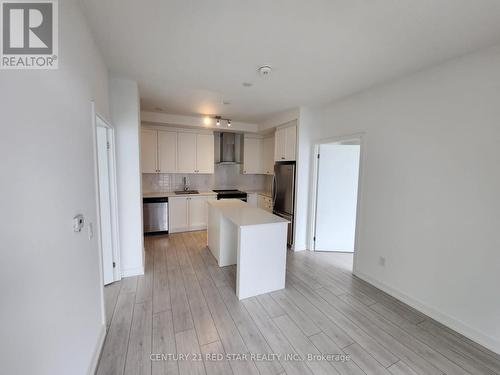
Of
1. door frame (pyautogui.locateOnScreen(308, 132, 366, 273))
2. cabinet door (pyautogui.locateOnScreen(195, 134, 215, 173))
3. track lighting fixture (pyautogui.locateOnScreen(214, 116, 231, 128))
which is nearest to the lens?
door frame (pyautogui.locateOnScreen(308, 132, 366, 273))

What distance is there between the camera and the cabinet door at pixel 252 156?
550 cm

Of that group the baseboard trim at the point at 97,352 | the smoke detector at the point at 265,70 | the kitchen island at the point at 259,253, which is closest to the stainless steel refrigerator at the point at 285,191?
the kitchen island at the point at 259,253

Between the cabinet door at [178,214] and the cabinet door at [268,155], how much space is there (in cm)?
211

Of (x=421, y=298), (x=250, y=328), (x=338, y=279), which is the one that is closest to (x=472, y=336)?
(x=421, y=298)

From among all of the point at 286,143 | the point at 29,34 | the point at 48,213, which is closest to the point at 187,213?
the point at 286,143

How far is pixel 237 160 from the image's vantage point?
5.59 m

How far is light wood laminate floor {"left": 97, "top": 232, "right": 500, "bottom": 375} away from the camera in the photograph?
1.65 m

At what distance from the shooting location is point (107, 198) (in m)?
2.59

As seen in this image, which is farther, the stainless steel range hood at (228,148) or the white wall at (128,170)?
the stainless steel range hood at (228,148)

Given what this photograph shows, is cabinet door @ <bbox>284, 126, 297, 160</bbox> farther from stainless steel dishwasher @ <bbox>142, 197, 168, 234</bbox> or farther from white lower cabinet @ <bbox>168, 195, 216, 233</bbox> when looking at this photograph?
A: stainless steel dishwasher @ <bbox>142, 197, 168, 234</bbox>

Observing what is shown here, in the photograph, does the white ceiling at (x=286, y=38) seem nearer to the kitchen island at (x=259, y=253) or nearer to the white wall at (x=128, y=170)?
the white wall at (x=128, y=170)

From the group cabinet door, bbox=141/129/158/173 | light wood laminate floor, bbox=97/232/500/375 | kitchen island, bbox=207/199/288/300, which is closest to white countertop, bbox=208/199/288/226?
kitchen island, bbox=207/199/288/300

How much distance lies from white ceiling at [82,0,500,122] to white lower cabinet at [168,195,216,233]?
2.59 meters

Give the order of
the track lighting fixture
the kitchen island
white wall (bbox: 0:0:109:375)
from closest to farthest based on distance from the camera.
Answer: white wall (bbox: 0:0:109:375) → the kitchen island → the track lighting fixture
